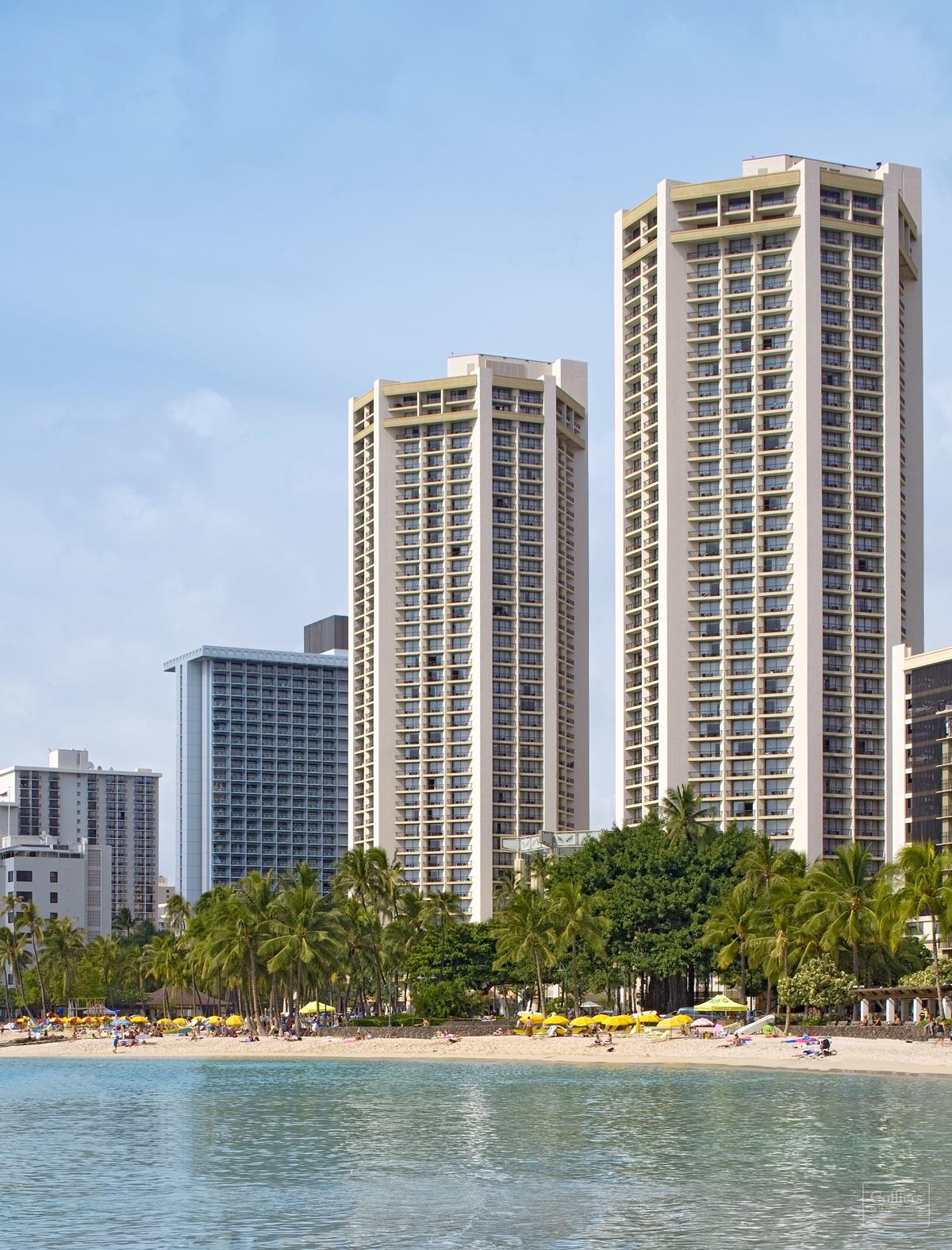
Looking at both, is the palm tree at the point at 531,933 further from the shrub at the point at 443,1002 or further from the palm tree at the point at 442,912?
the palm tree at the point at 442,912

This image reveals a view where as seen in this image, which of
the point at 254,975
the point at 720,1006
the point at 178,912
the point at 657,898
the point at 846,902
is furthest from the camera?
the point at 178,912

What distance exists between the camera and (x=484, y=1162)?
179 feet

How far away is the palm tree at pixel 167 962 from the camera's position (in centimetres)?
16575

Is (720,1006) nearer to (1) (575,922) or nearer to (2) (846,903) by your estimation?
(2) (846,903)

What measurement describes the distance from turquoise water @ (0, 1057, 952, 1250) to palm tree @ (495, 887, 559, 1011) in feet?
106

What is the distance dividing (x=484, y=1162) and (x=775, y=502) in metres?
113

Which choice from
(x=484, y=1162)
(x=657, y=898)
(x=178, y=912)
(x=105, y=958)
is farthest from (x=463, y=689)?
(x=484, y=1162)

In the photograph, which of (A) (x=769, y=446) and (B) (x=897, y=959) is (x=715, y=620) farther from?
(B) (x=897, y=959)

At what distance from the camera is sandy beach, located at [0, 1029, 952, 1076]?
8806cm

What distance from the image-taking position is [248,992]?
152 meters

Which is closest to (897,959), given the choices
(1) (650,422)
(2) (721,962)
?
(2) (721,962)

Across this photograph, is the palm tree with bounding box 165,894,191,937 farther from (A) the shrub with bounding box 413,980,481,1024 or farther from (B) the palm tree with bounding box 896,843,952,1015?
(B) the palm tree with bounding box 896,843,952,1015

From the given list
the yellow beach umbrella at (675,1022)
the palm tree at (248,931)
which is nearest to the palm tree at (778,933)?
the yellow beach umbrella at (675,1022)

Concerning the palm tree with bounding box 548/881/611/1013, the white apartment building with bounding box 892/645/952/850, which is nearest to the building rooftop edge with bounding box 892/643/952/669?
the white apartment building with bounding box 892/645/952/850
